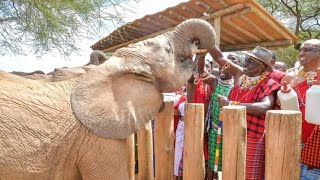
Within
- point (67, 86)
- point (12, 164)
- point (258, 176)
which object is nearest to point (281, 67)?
point (258, 176)

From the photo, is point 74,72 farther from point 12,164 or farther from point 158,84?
point 12,164

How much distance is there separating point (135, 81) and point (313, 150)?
4.30 feet

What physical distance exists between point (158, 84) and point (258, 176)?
3.77 ft

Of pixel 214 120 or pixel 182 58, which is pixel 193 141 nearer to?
pixel 182 58

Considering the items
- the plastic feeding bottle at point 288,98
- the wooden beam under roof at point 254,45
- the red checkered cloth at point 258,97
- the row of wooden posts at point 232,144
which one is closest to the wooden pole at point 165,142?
the row of wooden posts at point 232,144

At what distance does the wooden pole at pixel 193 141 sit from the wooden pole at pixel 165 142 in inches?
11.8

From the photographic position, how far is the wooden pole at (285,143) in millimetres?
2004

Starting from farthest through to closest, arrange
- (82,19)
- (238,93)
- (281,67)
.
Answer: (82,19) → (281,67) → (238,93)

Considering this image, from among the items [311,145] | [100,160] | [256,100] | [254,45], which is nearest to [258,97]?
[256,100]

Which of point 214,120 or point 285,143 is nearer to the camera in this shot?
point 285,143

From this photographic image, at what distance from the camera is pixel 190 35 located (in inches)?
91.8

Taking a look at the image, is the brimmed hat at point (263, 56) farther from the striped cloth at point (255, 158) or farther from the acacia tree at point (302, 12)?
the acacia tree at point (302, 12)

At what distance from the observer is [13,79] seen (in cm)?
220

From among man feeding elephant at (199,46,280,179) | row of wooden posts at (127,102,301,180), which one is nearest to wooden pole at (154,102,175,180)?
row of wooden posts at (127,102,301,180)
